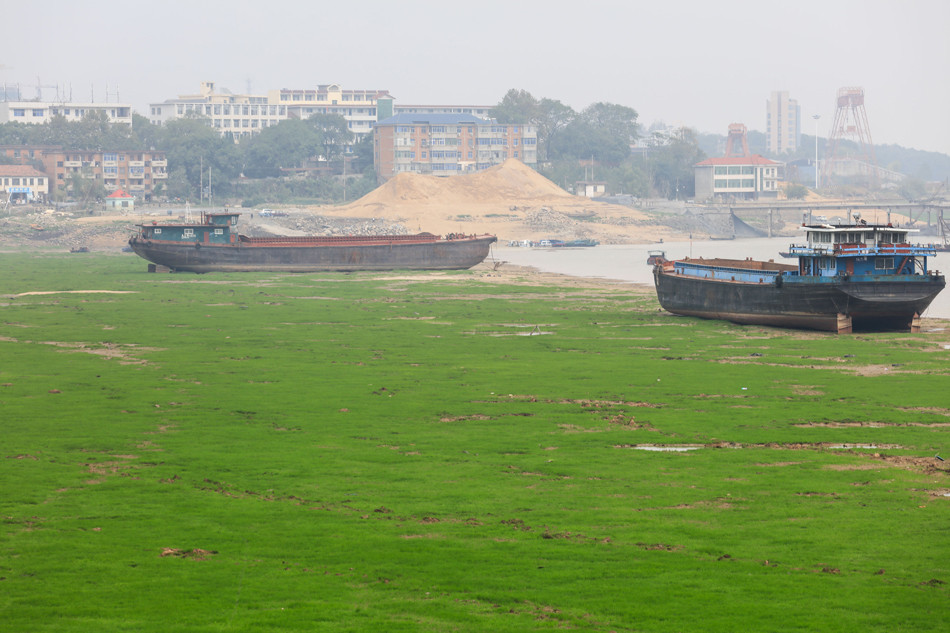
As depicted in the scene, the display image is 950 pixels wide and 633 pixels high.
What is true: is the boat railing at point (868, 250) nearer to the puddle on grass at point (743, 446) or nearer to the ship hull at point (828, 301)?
the ship hull at point (828, 301)

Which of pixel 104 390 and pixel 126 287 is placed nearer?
pixel 104 390

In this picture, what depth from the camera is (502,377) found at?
36062mm

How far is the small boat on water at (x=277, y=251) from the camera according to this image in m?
95.5

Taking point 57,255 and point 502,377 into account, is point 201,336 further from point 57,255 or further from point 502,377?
point 57,255

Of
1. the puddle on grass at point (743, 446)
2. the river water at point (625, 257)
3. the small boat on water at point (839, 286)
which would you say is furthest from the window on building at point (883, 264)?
the puddle on grass at point (743, 446)

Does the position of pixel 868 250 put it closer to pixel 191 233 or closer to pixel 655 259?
pixel 655 259

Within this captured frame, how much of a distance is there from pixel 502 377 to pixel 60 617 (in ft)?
72.9

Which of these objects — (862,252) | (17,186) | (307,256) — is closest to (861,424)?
(862,252)

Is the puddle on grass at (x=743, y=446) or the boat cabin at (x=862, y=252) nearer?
the puddle on grass at (x=743, y=446)

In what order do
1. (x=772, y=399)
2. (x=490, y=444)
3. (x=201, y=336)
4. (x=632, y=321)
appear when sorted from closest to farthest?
(x=490, y=444), (x=772, y=399), (x=201, y=336), (x=632, y=321)

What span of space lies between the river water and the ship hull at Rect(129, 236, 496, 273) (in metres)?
12.0

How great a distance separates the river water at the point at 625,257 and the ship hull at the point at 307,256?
39.3ft

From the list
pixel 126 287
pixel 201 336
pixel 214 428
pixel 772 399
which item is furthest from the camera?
pixel 126 287

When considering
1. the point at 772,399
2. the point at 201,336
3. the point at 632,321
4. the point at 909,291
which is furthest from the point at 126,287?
the point at 772,399
